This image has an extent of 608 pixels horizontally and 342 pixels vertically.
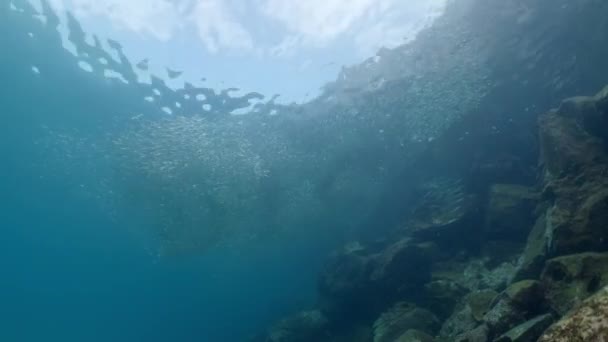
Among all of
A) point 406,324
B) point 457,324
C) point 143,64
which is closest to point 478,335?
point 457,324

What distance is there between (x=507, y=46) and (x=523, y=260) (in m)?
12.8

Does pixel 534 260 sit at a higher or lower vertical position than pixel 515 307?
higher

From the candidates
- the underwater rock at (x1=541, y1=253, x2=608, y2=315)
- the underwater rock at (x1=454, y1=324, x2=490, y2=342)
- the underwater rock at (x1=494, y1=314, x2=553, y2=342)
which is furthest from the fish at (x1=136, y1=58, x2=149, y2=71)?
the underwater rock at (x1=494, y1=314, x2=553, y2=342)

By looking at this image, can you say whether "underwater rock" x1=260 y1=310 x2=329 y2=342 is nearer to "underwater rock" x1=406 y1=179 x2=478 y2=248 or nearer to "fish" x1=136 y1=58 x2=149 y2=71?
"underwater rock" x1=406 y1=179 x2=478 y2=248

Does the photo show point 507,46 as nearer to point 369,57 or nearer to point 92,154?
point 369,57

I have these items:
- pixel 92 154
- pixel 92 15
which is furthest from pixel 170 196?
pixel 92 15

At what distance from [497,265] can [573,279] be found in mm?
6953

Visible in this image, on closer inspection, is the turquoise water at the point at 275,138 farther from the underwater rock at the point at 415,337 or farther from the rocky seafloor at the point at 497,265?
the underwater rock at the point at 415,337

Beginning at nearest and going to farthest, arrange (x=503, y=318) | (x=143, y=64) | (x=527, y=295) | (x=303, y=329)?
(x=503, y=318), (x=527, y=295), (x=143, y=64), (x=303, y=329)

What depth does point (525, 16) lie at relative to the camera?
17766 mm

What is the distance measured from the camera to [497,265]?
1426cm

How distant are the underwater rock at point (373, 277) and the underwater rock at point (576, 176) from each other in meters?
6.23

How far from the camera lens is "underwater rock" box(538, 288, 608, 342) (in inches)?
117

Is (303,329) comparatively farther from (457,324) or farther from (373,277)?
(457,324)
